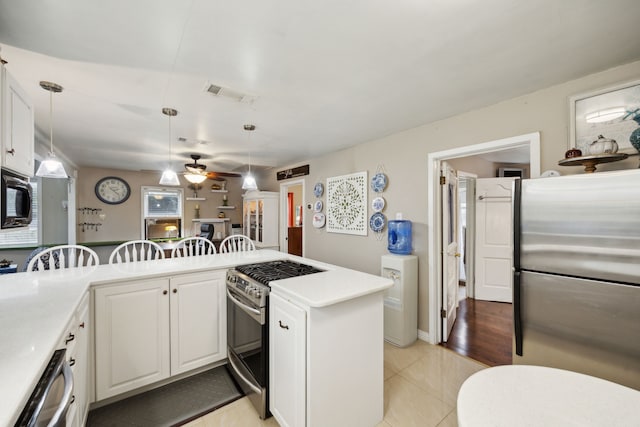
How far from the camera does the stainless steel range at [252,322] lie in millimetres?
1715

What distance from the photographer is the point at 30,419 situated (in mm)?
704

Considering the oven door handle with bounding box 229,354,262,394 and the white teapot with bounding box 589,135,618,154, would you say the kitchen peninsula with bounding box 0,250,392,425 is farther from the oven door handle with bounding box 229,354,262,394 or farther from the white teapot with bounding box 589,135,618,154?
the white teapot with bounding box 589,135,618,154

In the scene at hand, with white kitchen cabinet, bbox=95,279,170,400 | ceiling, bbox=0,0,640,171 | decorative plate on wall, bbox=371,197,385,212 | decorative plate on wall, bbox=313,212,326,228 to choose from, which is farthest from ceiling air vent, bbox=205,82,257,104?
decorative plate on wall, bbox=313,212,326,228

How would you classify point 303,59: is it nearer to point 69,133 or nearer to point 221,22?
point 221,22

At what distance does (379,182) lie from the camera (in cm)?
327

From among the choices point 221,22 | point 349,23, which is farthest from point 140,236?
point 349,23

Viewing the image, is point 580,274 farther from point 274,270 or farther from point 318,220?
point 318,220

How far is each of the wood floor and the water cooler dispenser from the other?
17.2 inches

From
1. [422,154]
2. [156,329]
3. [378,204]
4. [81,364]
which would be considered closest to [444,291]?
[378,204]

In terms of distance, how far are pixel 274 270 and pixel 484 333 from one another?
266cm

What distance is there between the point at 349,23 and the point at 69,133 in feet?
12.3

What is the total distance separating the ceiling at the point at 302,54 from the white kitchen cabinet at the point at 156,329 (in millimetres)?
1540

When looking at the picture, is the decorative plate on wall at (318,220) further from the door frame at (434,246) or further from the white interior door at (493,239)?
the white interior door at (493,239)

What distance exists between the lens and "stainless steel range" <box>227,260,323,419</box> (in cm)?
171
